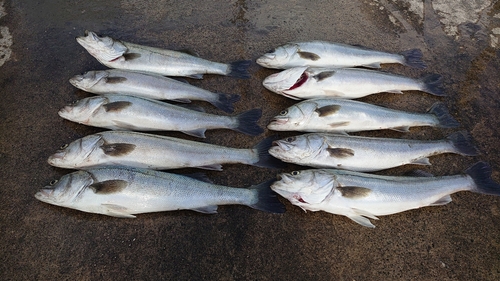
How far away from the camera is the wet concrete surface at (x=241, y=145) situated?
3311 millimetres

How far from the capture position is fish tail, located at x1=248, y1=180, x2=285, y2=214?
344cm

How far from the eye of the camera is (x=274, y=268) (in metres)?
3.29

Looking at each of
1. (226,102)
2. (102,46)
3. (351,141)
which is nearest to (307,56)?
(226,102)

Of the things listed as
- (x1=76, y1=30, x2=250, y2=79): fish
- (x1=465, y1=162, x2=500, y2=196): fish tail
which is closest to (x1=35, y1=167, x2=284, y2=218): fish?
(x1=76, y1=30, x2=250, y2=79): fish

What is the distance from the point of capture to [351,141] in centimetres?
399

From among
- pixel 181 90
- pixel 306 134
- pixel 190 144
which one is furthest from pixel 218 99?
pixel 306 134

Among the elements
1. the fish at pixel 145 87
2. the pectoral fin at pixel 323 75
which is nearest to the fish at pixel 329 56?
the pectoral fin at pixel 323 75

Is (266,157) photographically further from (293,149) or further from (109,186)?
(109,186)

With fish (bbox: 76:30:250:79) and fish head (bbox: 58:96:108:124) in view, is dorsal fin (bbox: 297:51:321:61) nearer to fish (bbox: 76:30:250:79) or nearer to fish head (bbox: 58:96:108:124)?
fish (bbox: 76:30:250:79)

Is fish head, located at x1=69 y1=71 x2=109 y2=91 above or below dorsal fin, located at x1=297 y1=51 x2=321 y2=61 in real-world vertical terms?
below

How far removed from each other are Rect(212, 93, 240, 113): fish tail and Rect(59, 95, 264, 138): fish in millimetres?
308

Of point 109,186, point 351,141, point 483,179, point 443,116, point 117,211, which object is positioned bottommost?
point 117,211

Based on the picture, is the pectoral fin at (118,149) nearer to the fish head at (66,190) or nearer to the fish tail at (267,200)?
the fish head at (66,190)

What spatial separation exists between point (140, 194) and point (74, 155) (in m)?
→ 1.07
